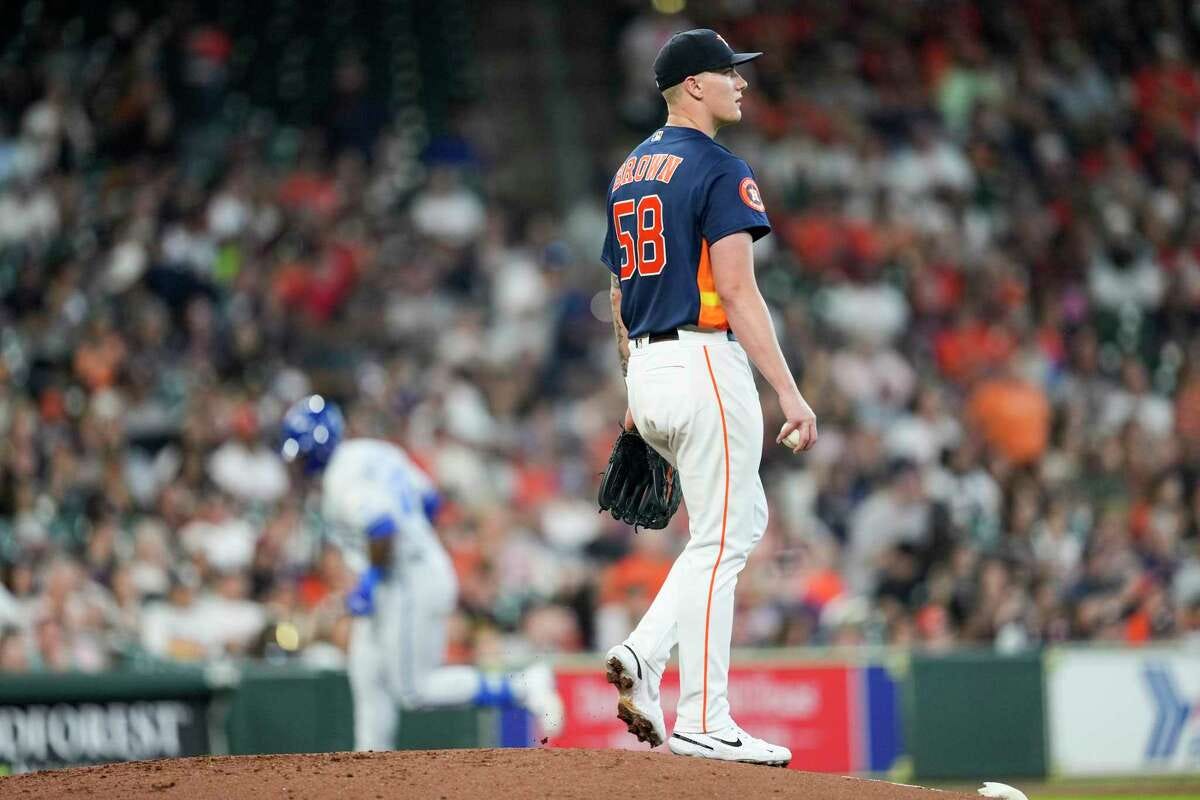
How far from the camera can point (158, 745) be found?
1079 centimetres

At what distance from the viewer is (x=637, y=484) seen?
650cm

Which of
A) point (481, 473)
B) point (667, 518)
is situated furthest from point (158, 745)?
point (667, 518)

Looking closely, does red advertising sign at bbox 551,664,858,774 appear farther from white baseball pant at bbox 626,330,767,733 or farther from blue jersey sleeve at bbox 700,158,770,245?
blue jersey sleeve at bbox 700,158,770,245

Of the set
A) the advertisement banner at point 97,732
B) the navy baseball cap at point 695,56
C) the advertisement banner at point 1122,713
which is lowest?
the advertisement banner at point 1122,713

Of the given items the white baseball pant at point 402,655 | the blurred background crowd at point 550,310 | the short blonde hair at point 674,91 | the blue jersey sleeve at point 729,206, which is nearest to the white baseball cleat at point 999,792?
the blue jersey sleeve at point 729,206

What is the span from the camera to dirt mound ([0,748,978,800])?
548 centimetres

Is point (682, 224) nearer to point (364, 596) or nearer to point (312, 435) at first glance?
point (364, 596)

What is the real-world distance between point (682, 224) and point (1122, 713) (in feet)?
25.3

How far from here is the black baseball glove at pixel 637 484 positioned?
644 centimetres

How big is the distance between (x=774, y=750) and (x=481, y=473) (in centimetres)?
845

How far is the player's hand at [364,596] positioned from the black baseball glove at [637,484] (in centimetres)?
310

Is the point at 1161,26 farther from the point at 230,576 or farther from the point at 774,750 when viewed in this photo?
the point at 774,750

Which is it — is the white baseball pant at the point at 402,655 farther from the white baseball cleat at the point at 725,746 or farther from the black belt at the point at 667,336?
the black belt at the point at 667,336

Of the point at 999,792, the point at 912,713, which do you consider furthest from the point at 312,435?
the point at 912,713
